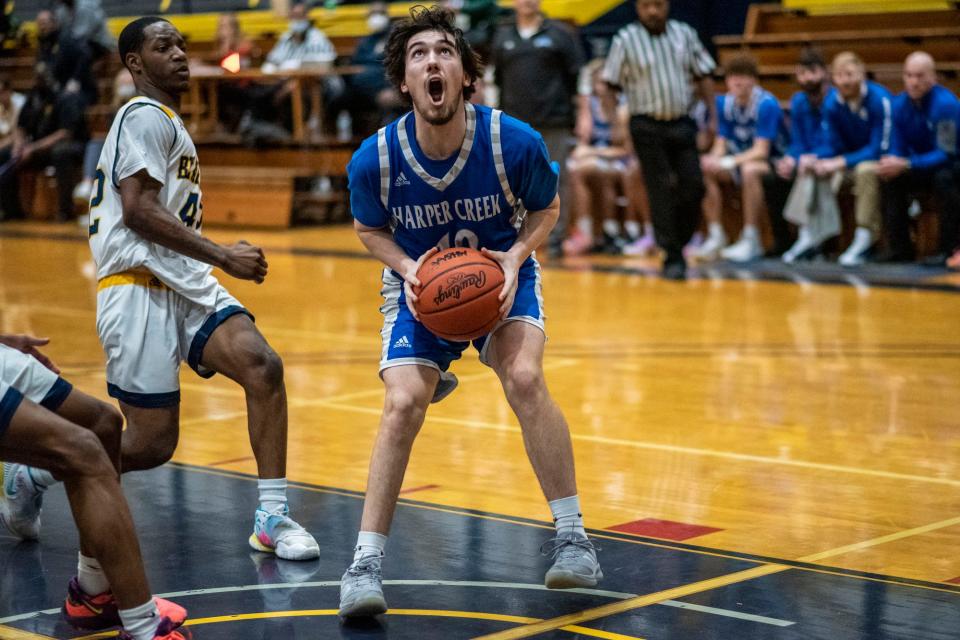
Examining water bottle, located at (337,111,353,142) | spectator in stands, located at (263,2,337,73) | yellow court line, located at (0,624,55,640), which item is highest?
spectator in stands, located at (263,2,337,73)

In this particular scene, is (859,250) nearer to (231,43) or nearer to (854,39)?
(854,39)

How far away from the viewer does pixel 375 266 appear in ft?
43.9

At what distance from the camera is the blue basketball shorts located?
14.5 ft

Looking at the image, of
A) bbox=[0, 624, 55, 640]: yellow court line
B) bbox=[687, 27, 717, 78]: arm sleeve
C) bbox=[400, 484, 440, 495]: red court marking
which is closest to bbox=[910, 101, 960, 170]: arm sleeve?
bbox=[687, 27, 717, 78]: arm sleeve

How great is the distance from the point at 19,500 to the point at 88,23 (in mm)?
15332

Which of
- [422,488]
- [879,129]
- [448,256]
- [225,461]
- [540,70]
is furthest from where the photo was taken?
[540,70]

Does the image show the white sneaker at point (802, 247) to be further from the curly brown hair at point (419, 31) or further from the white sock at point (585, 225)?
the curly brown hair at point (419, 31)

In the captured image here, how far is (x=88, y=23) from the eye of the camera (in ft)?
63.1

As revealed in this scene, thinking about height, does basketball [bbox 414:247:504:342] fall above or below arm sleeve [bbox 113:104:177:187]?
below

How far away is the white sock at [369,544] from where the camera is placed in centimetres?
417

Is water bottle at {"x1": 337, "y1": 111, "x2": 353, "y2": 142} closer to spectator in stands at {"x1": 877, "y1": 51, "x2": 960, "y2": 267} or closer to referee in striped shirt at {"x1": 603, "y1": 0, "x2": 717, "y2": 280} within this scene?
referee in striped shirt at {"x1": 603, "y1": 0, "x2": 717, "y2": 280}

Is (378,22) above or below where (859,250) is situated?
above

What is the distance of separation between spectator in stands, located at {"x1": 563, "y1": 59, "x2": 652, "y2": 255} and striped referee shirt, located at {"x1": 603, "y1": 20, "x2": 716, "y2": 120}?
194 centimetres

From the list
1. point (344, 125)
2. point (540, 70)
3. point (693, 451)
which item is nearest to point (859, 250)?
point (540, 70)
